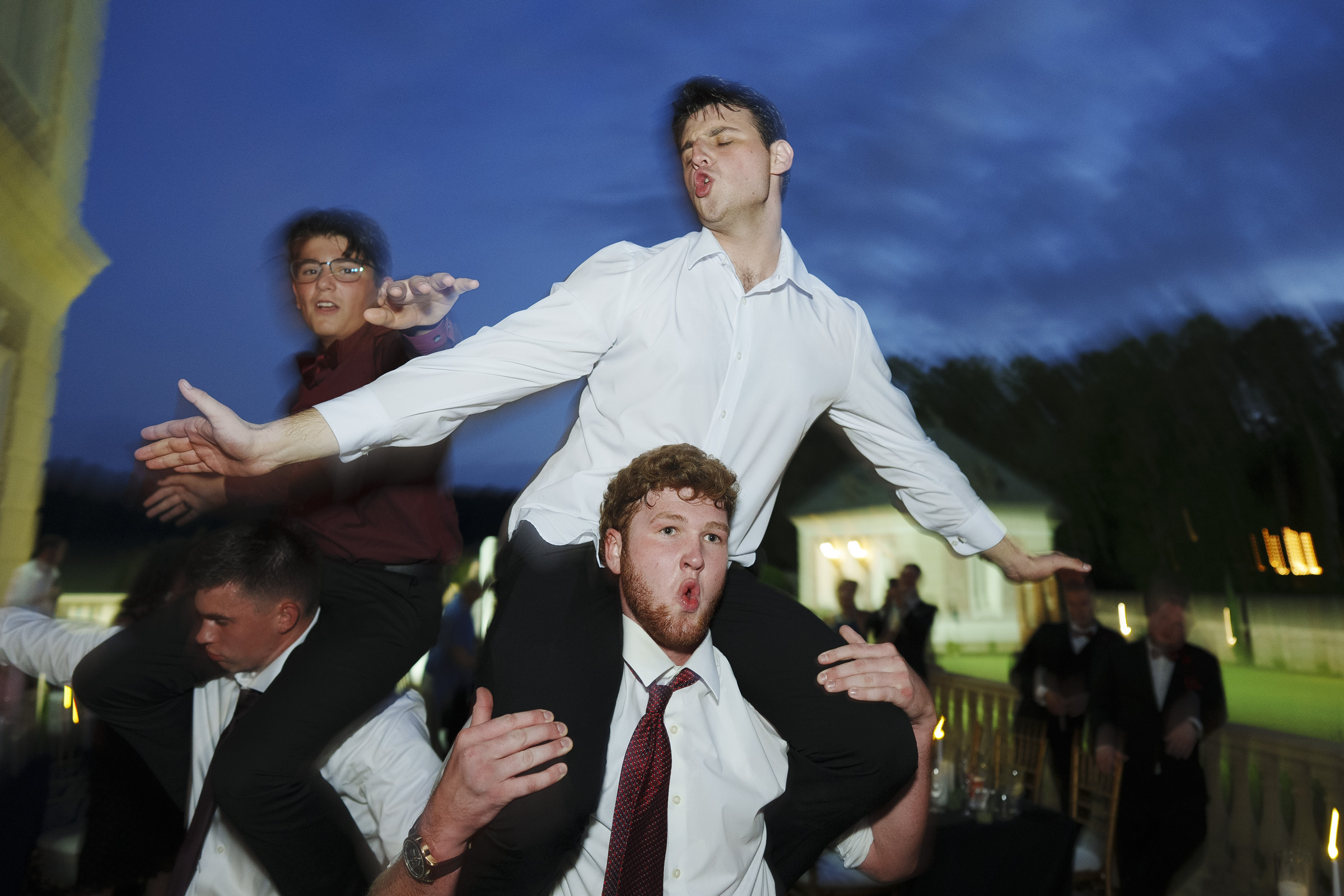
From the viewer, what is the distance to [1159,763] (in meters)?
4.15

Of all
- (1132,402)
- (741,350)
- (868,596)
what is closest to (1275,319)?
(1132,402)

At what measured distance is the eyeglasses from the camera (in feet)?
7.32

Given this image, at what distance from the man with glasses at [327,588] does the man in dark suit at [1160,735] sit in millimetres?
3771

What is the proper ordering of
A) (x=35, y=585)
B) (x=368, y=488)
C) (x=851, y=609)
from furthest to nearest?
(x=851, y=609)
(x=35, y=585)
(x=368, y=488)

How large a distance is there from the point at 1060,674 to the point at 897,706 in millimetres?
3989

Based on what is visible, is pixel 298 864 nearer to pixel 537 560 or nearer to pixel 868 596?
pixel 537 560

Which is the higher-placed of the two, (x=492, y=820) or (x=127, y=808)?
(x=492, y=820)

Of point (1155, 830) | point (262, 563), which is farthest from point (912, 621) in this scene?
point (262, 563)

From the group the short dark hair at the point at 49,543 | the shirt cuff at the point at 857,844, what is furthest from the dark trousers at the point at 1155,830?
the short dark hair at the point at 49,543

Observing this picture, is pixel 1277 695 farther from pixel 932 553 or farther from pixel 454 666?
pixel 454 666

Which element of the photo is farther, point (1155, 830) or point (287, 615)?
point (1155, 830)

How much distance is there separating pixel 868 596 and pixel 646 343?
839 inches

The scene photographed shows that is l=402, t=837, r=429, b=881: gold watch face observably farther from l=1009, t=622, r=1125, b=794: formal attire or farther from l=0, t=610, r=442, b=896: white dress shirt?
l=1009, t=622, r=1125, b=794: formal attire

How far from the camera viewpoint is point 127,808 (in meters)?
2.71
